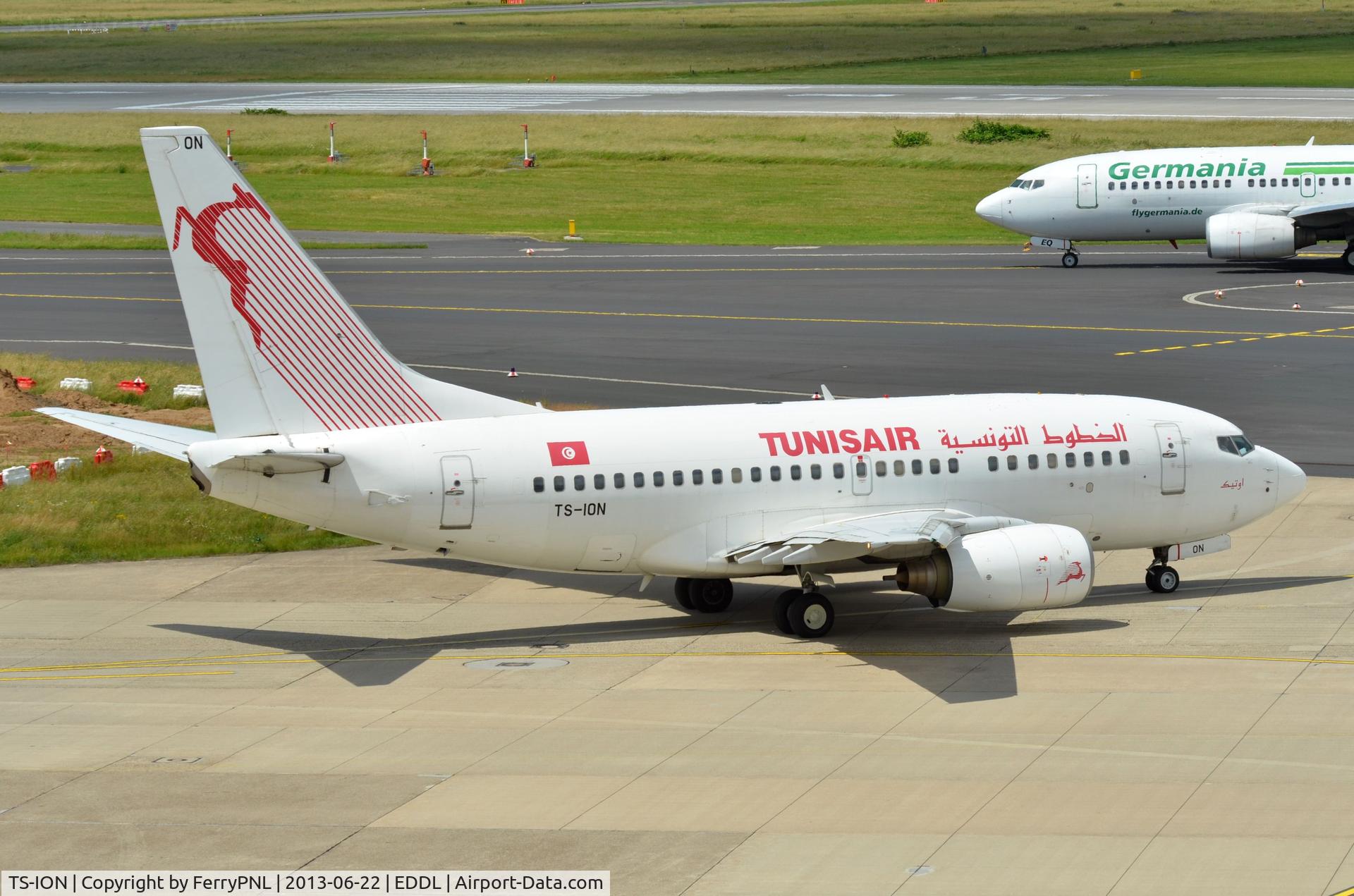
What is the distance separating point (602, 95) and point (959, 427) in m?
125

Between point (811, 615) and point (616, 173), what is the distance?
87.7 meters

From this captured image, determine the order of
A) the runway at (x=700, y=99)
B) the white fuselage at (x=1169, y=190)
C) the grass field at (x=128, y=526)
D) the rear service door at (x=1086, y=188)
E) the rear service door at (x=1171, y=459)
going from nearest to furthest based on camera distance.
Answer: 1. the rear service door at (x=1171, y=459)
2. the grass field at (x=128, y=526)
3. the white fuselage at (x=1169, y=190)
4. the rear service door at (x=1086, y=188)
5. the runway at (x=700, y=99)

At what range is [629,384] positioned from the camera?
194 feet

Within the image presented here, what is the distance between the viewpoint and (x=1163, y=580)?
37.1 metres

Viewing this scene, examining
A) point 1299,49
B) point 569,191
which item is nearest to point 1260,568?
point 569,191

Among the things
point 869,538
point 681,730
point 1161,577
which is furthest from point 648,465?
point 1161,577

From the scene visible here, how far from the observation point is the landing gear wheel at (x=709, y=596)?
3625 centimetres

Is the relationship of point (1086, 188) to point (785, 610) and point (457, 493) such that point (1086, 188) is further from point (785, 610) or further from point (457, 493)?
point (457, 493)

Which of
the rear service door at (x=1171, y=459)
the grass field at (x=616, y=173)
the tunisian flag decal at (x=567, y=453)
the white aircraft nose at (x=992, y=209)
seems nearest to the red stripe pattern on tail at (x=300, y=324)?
the tunisian flag decal at (x=567, y=453)

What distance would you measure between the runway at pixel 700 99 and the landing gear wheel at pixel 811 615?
93.5 meters

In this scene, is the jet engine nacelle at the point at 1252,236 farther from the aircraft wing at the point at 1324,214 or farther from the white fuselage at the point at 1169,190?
the white fuselage at the point at 1169,190

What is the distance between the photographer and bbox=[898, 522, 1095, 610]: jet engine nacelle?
3209cm

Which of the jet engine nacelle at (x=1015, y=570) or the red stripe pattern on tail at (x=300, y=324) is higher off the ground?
the red stripe pattern on tail at (x=300, y=324)

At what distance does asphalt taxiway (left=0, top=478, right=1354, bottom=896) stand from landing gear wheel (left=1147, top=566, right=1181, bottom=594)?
289mm
